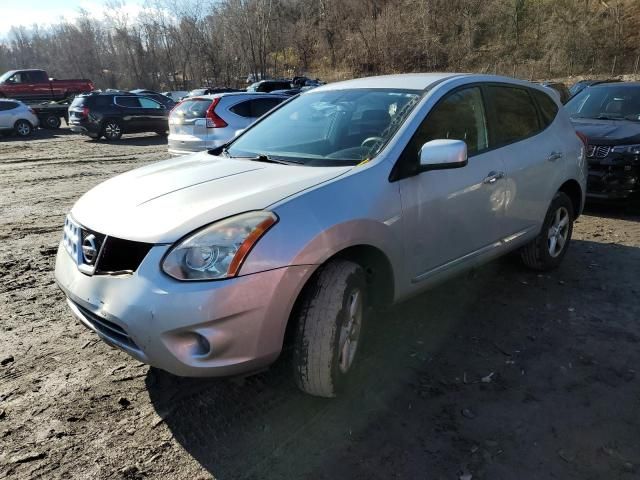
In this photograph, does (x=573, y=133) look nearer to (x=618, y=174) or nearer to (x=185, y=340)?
(x=618, y=174)

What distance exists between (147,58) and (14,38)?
174 ft

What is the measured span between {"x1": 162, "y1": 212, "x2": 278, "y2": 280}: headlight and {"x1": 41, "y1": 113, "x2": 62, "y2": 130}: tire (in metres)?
24.1

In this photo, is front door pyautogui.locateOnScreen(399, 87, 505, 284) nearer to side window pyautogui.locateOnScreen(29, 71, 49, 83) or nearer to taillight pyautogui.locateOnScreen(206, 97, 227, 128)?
taillight pyautogui.locateOnScreen(206, 97, 227, 128)

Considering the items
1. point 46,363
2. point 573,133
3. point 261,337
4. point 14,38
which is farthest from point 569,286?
point 14,38

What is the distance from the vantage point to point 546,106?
4.45 metres

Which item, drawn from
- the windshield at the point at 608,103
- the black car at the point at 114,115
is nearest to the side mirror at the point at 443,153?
the windshield at the point at 608,103

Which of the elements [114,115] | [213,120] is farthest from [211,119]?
[114,115]

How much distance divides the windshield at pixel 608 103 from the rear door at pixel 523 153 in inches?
144

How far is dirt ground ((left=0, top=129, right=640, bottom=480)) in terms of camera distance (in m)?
2.29

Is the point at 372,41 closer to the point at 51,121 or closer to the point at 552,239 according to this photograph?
the point at 51,121

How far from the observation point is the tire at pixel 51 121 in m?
22.7

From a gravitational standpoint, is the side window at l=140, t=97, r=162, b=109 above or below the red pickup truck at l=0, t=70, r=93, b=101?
below

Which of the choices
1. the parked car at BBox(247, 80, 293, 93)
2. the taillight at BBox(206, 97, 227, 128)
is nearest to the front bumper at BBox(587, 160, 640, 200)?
the taillight at BBox(206, 97, 227, 128)

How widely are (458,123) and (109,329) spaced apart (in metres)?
2.53
